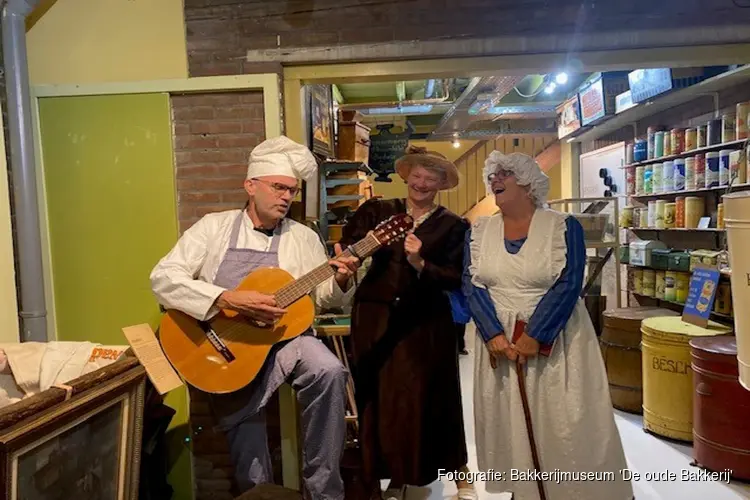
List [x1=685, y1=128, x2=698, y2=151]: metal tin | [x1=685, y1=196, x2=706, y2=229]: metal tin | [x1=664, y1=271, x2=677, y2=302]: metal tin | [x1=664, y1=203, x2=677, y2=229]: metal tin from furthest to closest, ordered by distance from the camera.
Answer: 1. [x1=664, y1=203, x2=677, y2=229]: metal tin
2. [x1=664, y1=271, x2=677, y2=302]: metal tin
3. [x1=685, y1=196, x2=706, y2=229]: metal tin
4. [x1=685, y1=128, x2=698, y2=151]: metal tin

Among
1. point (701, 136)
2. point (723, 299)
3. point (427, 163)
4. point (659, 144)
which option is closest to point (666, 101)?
point (659, 144)

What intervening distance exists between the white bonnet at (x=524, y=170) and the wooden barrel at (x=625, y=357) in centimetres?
179

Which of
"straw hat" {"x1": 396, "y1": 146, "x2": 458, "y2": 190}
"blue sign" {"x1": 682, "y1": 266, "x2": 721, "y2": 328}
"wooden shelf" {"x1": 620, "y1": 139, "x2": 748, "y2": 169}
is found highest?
"wooden shelf" {"x1": 620, "y1": 139, "x2": 748, "y2": 169}

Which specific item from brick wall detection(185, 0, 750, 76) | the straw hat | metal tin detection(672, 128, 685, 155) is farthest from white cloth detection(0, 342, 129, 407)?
metal tin detection(672, 128, 685, 155)

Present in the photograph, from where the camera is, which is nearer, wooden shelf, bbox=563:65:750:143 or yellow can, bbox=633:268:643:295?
wooden shelf, bbox=563:65:750:143

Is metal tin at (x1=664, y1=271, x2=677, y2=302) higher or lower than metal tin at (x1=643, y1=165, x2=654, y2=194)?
above

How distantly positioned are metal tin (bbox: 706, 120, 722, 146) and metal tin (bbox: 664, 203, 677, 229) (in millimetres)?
774

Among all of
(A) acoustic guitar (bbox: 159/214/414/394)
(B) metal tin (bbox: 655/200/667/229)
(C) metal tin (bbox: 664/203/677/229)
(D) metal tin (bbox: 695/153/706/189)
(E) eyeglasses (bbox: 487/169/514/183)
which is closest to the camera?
(A) acoustic guitar (bbox: 159/214/414/394)

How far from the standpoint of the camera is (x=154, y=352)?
1934 mm

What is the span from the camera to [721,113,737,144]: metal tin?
362cm

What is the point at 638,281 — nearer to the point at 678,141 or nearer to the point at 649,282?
the point at 649,282

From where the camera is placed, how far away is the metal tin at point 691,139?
4090 mm

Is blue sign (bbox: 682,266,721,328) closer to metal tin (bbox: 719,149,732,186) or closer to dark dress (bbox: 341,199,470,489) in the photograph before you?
metal tin (bbox: 719,149,732,186)

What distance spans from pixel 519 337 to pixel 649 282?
11.0 feet
